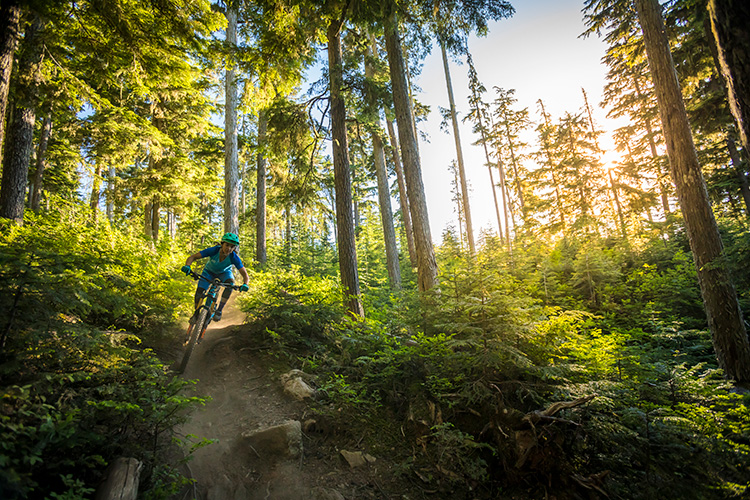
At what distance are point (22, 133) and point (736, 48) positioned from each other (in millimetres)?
14619

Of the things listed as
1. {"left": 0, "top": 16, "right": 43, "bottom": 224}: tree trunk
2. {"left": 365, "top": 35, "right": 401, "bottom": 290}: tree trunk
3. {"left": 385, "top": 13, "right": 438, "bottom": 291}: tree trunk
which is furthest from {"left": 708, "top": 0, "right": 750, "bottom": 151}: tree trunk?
{"left": 0, "top": 16, "right": 43, "bottom": 224}: tree trunk

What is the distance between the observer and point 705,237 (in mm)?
6441

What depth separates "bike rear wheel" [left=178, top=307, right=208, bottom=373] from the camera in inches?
215

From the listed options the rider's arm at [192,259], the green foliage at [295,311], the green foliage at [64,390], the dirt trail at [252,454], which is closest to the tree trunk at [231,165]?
the green foliage at [295,311]

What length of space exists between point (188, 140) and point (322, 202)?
32.3ft

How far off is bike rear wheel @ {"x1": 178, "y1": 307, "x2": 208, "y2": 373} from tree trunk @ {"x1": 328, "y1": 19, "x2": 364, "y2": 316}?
11.4 ft

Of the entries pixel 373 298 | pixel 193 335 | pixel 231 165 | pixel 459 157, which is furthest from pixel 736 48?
pixel 459 157

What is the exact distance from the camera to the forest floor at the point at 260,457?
353 cm

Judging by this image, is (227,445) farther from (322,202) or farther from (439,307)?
(322,202)

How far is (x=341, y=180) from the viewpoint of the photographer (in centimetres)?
901

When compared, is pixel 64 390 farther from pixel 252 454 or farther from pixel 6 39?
pixel 6 39

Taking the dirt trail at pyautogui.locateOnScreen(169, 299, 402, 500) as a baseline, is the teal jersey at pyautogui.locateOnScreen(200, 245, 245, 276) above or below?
above

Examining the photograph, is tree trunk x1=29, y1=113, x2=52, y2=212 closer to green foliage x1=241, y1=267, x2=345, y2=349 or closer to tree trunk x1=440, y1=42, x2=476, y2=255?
green foliage x1=241, y1=267, x2=345, y2=349

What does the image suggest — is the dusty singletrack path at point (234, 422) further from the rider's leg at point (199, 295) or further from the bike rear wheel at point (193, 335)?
the rider's leg at point (199, 295)
